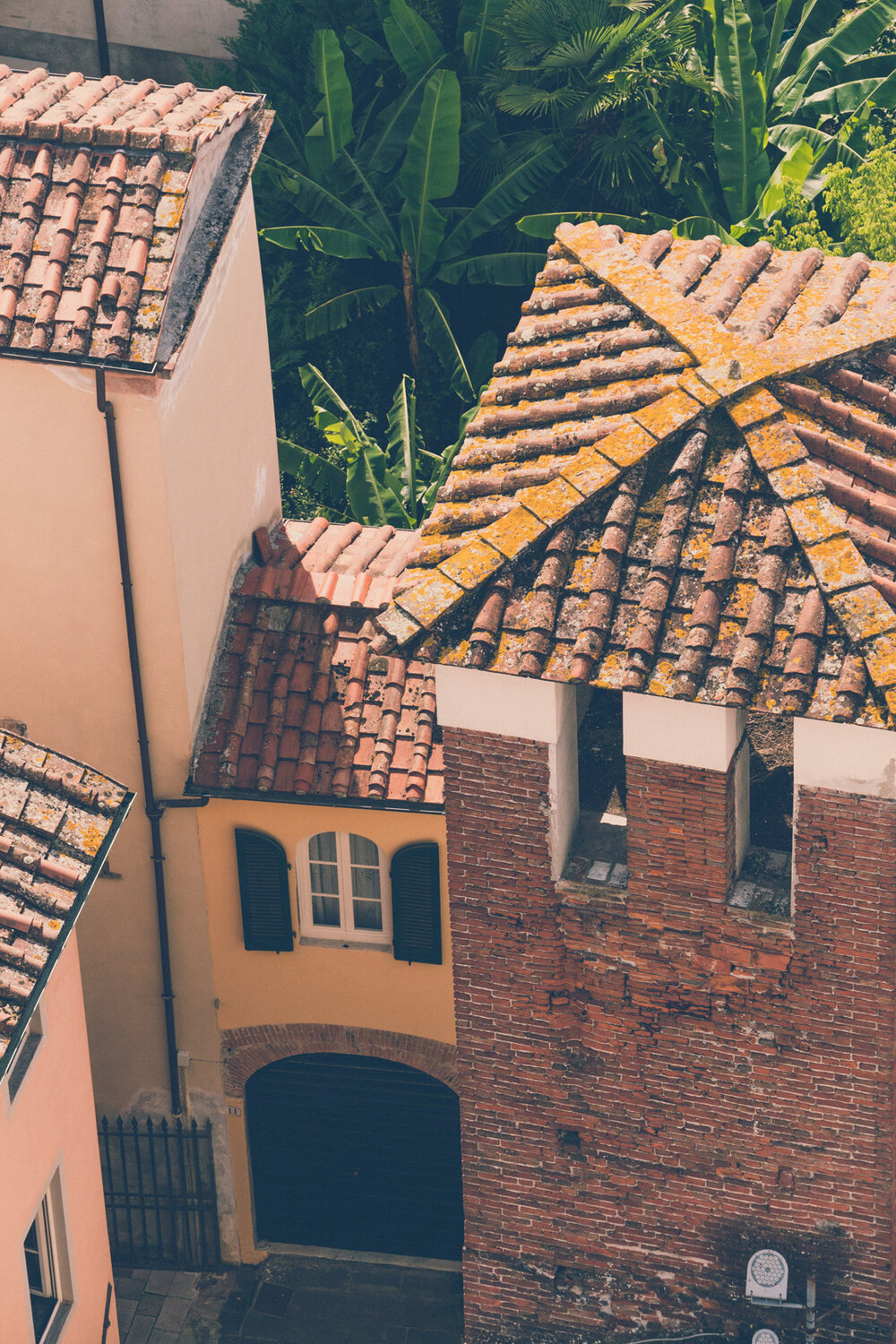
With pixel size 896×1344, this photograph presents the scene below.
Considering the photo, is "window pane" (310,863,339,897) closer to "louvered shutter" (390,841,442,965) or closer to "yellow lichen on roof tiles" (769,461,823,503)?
"louvered shutter" (390,841,442,965)

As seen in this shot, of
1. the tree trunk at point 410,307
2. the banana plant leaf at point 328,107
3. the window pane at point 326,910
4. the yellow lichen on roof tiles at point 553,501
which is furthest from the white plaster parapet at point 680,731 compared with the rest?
the banana plant leaf at point 328,107

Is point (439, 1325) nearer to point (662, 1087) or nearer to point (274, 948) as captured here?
point (274, 948)

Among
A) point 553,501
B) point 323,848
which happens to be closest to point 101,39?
point 323,848

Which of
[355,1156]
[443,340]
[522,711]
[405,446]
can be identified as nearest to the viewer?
[522,711]

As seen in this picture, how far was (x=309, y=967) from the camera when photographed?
A: 2134 cm

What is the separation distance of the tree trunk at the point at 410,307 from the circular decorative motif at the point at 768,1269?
18.5 m

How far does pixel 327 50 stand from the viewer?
91.3ft

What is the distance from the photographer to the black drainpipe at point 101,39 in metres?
32.3

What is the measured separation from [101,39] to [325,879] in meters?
18.5

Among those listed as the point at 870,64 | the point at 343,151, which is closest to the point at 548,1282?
the point at 343,151

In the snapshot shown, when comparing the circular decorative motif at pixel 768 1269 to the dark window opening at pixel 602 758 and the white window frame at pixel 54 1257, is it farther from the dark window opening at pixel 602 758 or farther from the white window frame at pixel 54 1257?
the white window frame at pixel 54 1257

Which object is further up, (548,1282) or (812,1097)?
(812,1097)

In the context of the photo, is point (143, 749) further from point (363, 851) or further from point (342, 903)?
point (342, 903)

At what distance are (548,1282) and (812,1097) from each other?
3358mm
